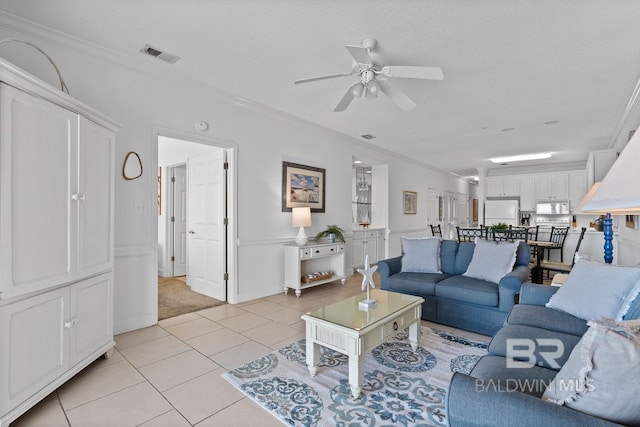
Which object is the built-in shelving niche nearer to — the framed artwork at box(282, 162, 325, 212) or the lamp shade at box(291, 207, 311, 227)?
the framed artwork at box(282, 162, 325, 212)

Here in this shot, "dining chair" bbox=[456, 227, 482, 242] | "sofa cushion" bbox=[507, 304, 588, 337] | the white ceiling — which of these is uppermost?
the white ceiling

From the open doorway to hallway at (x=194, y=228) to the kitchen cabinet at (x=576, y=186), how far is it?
864cm

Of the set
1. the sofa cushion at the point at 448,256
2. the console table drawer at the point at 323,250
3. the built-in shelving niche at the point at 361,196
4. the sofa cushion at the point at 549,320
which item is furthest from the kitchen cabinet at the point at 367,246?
the sofa cushion at the point at 549,320

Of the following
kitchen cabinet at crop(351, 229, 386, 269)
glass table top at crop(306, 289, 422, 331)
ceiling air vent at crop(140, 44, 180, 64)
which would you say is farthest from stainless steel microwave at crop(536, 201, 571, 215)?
ceiling air vent at crop(140, 44, 180, 64)

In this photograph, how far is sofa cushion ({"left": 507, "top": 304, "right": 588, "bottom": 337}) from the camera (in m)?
1.93

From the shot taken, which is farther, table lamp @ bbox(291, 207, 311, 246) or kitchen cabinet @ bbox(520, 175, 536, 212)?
kitchen cabinet @ bbox(520, 175, 536, 212)

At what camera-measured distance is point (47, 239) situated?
1.90 m

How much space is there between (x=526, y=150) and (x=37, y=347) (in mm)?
8198

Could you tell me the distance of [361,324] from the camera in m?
2.08

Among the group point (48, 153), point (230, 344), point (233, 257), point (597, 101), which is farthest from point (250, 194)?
point (597, 101)

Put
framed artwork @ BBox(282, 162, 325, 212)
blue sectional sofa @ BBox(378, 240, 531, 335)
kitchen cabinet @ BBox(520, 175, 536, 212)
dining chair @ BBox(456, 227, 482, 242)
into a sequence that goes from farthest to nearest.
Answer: kitchen cabinet @ BBox(520, 175, 536, 212) < dining chair @ BBox(456, 227, 482, 242) < framed artwork @ BBox(282, 162, 325, 212) < blue sectional sofa @ BBox(378, 240, 531, 335)

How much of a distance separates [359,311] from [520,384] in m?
1.21

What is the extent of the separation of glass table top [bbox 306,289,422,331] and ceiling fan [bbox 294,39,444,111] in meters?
1.85

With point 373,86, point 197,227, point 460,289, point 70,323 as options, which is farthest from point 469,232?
point 70,323
